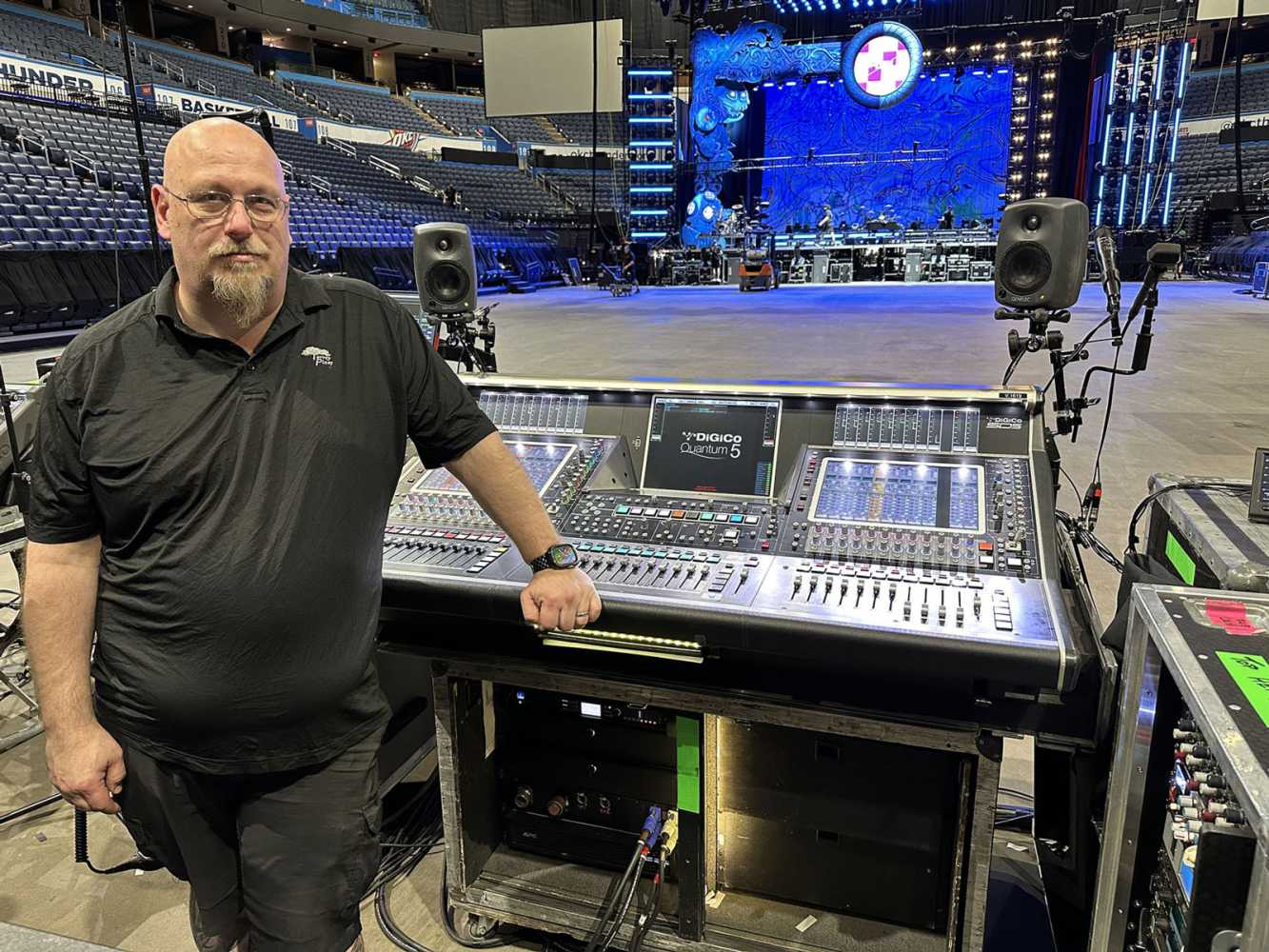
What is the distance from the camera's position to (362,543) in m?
1.25

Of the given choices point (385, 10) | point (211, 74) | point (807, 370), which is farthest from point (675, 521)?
point (385, 10)

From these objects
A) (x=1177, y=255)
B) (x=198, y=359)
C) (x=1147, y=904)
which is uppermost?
(x=1177, y=255)

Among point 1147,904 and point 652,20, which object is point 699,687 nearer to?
point 1147,904

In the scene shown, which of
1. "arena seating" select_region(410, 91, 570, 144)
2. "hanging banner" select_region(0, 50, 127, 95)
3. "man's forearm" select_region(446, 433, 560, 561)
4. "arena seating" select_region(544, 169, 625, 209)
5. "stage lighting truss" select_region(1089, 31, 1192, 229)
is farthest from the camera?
"arena seating" select_region(410, 91, 570, 144)

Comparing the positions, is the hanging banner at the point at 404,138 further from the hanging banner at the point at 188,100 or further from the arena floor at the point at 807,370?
the arena floor at the point at 807,370

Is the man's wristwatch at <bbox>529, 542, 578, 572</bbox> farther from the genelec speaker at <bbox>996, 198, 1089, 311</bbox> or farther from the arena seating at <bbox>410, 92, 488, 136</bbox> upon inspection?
the arena seating at <bbox>410, 92, 488, 136</bbox>

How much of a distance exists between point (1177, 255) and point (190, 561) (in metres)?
2.13

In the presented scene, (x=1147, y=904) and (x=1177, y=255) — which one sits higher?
(x=1177, y=255)

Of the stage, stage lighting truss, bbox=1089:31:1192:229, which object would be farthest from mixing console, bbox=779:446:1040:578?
stage lighting truss, bbox=1089:31:1192:229

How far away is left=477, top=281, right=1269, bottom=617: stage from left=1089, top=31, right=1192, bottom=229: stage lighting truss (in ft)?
20.1

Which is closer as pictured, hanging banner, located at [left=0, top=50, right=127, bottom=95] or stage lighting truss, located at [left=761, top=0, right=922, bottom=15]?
hanging banner, located at [left=0, top=50, right=127, bottom=95]

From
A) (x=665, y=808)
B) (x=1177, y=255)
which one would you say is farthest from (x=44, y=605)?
(x=1177, y=255)

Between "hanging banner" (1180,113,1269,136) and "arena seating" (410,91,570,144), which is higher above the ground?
"arena seating" (410,91,570,144)

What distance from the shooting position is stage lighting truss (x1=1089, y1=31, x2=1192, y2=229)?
18719 mm
